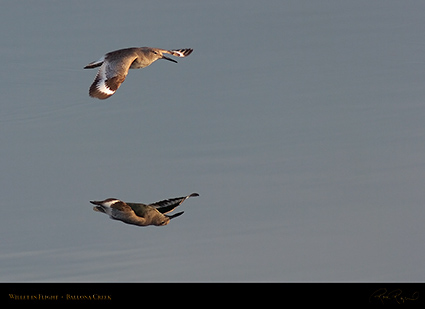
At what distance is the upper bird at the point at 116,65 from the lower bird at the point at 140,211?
2117 mm

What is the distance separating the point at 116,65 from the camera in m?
14.9

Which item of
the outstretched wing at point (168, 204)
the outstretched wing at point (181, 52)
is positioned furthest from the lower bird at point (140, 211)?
the outstretched wing at point (181, 52)

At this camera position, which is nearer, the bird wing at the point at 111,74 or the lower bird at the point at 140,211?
the lower bird at the point at 140,211

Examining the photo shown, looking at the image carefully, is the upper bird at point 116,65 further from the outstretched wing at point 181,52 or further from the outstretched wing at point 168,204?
the outstretched wing at point 168,204

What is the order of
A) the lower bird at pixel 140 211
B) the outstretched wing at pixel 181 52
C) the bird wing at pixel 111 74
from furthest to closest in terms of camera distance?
the outstretched wing at pixel 181 52 → the bird wing at pixel 111 74 → the lower bird at pixel 140 211

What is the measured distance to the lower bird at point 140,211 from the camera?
12555 millimetres

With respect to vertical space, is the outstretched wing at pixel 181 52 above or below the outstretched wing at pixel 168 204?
above

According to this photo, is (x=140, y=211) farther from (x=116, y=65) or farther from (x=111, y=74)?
(x=116, y=65)

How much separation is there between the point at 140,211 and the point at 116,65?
2.96 m

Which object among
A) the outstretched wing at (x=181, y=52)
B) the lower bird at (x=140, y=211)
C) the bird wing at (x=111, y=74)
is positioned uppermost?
the outstretched wing at (x=181, y=52)

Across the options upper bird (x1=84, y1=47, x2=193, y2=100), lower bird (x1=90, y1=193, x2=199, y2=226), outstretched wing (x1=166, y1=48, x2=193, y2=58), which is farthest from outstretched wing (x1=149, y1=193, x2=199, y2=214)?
outstretched wing (x1=166, y1=48, x2=193, y2=58)
